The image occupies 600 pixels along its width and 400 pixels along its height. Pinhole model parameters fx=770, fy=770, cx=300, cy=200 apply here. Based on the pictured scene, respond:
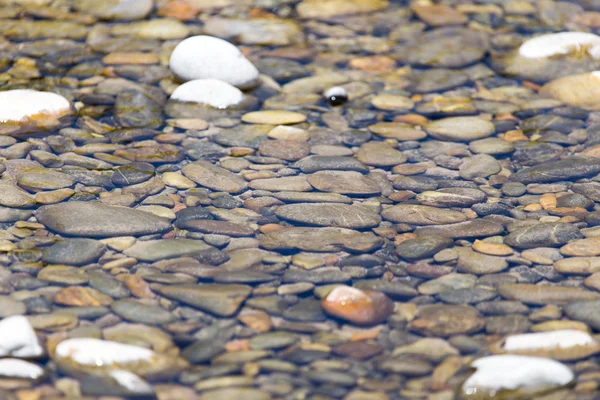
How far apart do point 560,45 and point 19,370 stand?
461 centimetres

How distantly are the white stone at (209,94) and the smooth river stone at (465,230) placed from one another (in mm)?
1832

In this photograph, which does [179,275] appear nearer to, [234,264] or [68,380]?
[234,264]

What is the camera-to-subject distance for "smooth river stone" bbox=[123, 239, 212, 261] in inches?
145

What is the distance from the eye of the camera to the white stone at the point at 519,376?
282 centimetres

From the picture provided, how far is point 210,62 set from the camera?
535 cm

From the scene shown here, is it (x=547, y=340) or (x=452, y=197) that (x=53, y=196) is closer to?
(x=452, y=197)

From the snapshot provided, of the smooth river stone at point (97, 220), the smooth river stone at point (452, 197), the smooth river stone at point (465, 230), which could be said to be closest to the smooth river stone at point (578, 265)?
the smooth river stone at point (465, 230)

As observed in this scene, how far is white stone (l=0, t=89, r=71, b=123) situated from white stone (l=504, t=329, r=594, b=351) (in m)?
3.27

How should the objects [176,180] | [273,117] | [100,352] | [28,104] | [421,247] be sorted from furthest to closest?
[273,117]
[28,104]
[176,180]
[421,247]
[100,352]

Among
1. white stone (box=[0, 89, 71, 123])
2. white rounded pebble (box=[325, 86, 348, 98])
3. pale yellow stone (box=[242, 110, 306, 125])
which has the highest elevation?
white stone (box=[0, 89, 71, 123])

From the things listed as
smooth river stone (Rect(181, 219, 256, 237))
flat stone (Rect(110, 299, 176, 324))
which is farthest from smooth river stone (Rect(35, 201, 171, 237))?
flat stone (Rect(110, 299, 176, 324))

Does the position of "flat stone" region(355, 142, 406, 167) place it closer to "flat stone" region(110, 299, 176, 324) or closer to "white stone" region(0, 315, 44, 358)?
"flat stone" region(110, 299, 176, 324)

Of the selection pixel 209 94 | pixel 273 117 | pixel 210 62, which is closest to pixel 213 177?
pixel 273 117

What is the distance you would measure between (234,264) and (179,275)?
27 centimetres
